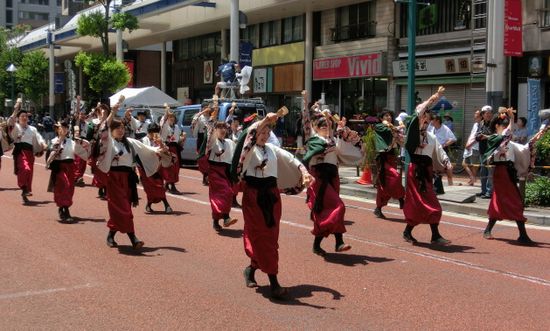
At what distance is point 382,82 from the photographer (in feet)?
84.2

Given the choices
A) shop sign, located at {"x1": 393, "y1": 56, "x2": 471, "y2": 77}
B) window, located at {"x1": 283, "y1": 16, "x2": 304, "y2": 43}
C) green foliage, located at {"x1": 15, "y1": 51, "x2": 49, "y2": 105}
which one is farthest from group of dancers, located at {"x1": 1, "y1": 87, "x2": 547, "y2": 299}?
green foliage, located at {"x1": 15, "y1": 51, "x2": 49, "y2": 105}

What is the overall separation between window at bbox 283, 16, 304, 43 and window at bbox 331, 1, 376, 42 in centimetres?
232

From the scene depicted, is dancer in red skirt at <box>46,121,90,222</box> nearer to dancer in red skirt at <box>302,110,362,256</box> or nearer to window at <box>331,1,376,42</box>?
dancer in red skirt at <box>302,110,362,256</box>

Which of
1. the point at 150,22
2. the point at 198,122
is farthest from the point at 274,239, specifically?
the point at 150,22

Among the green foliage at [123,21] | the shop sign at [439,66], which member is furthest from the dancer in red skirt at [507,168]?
the green foliage at [123,21]

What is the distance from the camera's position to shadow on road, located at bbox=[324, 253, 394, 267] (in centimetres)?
821

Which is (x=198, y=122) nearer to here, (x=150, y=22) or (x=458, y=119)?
(x=458, y=119)

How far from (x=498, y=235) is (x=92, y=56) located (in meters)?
28.4

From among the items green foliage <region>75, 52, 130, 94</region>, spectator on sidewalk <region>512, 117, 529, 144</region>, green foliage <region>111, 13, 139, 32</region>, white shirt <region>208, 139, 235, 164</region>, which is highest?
green foliage <region>111, 13, 139, 32</region>

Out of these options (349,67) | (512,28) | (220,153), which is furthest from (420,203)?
(349,67)

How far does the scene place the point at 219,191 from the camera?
10.4 meters

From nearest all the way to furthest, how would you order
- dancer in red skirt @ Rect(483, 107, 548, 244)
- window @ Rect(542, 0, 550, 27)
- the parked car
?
dancer in red skirt @ Rect(483, 107, 548, 244), window @ Rect(542, 0, 550, 27), the parked car

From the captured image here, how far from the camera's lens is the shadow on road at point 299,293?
643 cm

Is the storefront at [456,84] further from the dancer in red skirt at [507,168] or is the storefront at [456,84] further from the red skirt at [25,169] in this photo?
the red skirt at [25,169]
